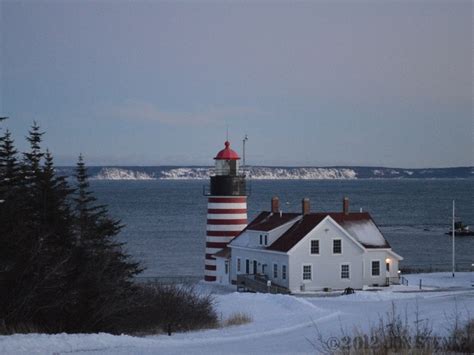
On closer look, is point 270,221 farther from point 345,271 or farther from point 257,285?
point 345,271

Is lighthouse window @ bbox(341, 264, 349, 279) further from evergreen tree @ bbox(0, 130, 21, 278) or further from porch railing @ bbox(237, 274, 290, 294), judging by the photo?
evergreen tree @ bbox(0, 130, 21, 278)

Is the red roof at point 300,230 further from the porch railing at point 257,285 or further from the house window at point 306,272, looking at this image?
the porch railing at point 257,285

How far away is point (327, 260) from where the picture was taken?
4153 cm

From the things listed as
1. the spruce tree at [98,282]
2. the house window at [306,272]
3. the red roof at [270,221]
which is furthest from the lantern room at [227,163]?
the spruce tree at [98,282]

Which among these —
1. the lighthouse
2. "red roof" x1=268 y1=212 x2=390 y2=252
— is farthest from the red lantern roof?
"red roof" x1=268 y1=212 x2=390 y2=252

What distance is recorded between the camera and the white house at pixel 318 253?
135 feet

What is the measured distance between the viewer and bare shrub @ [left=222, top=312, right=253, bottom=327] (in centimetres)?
2341

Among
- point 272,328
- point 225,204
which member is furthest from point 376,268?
point 272,328

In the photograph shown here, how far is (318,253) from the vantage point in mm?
41438

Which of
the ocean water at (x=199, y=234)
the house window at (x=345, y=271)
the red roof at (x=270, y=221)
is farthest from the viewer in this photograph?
the ocean water at (x=199, y=234)

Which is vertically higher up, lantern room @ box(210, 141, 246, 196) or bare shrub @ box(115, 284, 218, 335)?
lantern room @ box(210, 141, 246, 196)

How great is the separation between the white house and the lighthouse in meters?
2.51

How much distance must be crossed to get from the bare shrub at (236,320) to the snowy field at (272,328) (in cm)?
31

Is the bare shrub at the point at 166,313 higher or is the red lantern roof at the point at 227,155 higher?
the red lantern roof at the point at 227,155
